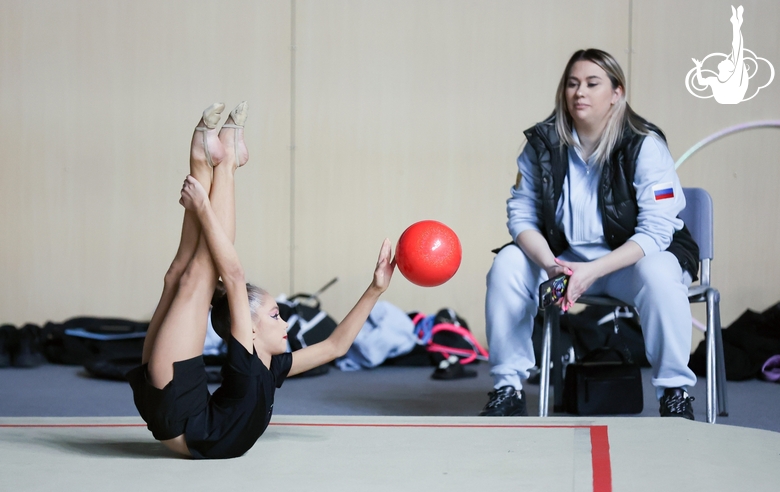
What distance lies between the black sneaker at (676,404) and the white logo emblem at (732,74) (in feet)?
8.39

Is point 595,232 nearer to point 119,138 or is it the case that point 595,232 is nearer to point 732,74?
point 732,74

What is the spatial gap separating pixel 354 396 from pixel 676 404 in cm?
128

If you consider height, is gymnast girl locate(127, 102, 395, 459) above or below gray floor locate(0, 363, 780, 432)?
above

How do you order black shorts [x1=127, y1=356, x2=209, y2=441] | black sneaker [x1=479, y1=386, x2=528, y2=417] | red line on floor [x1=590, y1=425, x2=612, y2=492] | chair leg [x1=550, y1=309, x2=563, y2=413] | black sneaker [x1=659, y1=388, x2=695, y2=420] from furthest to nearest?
1. chair leg [x1=550, y1=309, x2=563, y2=413]
2. black sneaker [x1=479, y1=386, x2=528, y2=417]
3. black sneaker [x1=659, y1=388, x2=695, y2=420]
4. black shorts [x1=127, y1=356, x2=209, y2=441]
5. red line on floor [x1=590, y1=425, x2=612, y2=492]

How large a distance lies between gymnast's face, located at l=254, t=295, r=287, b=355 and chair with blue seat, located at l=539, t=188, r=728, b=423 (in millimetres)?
909

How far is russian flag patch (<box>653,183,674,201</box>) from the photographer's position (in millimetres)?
2613

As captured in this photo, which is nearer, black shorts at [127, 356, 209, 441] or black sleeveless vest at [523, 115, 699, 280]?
black shorts at [127, 356, 209, 441]

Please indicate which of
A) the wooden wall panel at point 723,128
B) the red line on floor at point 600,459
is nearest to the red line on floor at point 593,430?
the red line on floor at point 600,459

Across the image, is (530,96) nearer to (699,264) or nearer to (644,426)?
(699,264)

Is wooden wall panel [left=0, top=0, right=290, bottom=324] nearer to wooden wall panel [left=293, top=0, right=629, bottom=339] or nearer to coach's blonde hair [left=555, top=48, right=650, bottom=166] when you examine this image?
wooden wall panel [left=293, top=0, right=629, bottom=339]

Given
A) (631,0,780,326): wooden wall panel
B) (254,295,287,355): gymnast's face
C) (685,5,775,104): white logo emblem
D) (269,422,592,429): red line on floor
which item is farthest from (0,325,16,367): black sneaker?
(685,5,775,104): white logo emblem

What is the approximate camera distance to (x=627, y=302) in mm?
2576

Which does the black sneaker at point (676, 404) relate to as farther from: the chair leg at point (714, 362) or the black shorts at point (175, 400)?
the black shorts at point (175, 400)

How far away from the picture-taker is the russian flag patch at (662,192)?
261cm
